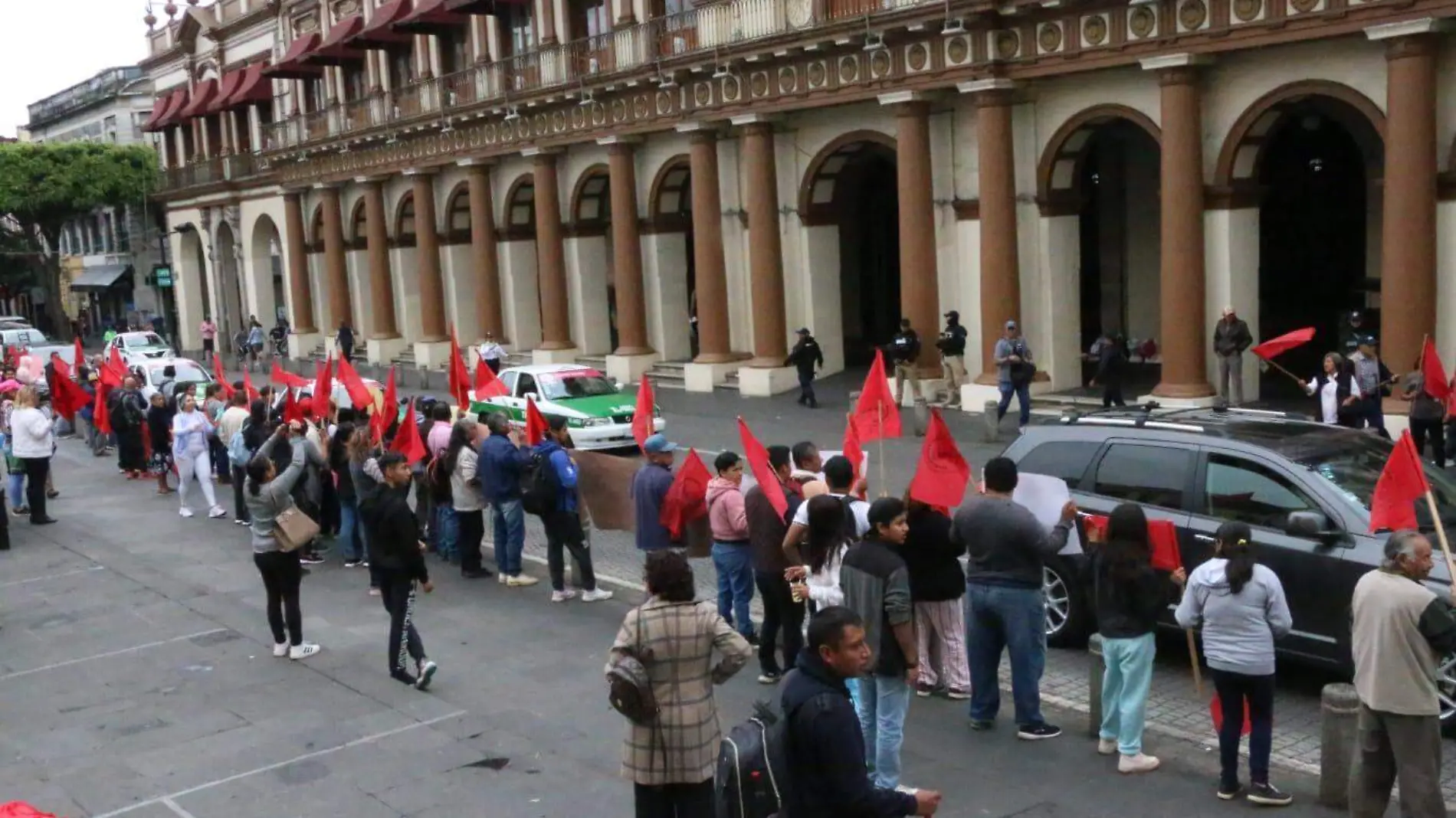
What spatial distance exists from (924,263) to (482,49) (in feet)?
52.0

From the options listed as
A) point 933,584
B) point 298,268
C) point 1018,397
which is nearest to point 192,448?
point 1018,397

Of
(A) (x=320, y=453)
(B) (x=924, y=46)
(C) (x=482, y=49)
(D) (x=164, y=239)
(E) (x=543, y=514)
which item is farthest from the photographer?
(D) (x=164, y=239)

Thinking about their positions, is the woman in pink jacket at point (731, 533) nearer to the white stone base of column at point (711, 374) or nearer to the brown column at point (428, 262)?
the white stone base of column at point (711, 374)

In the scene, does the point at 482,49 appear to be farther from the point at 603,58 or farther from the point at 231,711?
the point at 231,711

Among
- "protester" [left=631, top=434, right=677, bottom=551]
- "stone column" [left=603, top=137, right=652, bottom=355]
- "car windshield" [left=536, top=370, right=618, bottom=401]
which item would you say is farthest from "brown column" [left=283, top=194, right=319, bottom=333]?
"protester" [left=631, top=434, right=677, bottom=551]

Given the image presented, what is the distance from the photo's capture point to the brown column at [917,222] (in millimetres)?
24094

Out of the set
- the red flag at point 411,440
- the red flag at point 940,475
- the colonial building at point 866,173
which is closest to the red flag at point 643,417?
the red flag at point 411,440

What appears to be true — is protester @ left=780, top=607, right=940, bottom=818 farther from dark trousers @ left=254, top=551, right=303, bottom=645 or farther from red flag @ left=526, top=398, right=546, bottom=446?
red flag @ left=526, top=398, right=546, bottom=446

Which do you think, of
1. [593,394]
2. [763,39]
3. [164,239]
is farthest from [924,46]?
[164,239]

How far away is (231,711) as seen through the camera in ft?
33.4

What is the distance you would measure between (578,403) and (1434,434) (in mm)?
12630

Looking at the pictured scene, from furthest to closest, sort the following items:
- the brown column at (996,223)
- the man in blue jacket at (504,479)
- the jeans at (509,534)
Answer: the brown column at (996,223)
the jeans at (509,534)
the man in blue jacket at (504,479)

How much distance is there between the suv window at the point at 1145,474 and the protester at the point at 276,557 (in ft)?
19.8

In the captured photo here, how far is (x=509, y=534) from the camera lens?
13.5 metres
